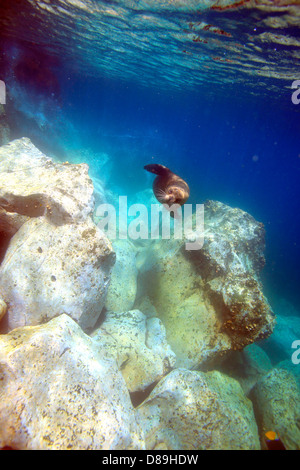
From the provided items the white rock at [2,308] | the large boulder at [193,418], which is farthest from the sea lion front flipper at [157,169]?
the large boulder at [193,418]

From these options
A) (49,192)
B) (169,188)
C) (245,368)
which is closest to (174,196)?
(169,188)

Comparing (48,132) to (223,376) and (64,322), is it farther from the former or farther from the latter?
Answer: (223,376)

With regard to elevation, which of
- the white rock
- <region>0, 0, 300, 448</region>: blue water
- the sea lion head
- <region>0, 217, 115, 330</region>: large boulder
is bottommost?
the white rock

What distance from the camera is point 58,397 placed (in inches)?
99.4

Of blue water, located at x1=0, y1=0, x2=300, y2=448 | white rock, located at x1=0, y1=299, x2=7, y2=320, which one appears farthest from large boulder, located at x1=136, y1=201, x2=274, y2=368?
white rock, located at x1=0, y1=299, x2=7, y2=320

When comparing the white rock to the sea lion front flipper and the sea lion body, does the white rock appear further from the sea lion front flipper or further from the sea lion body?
the sea lion front flipper

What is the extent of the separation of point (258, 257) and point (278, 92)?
46.5 feet

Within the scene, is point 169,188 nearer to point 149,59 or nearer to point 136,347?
point 136,347

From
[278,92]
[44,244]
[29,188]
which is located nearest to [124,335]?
[44,244]

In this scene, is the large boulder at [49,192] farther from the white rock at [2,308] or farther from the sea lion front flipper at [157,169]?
the white rock at [2,308]

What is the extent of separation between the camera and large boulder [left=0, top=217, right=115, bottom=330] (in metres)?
3.39

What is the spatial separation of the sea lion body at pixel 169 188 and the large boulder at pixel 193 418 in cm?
316

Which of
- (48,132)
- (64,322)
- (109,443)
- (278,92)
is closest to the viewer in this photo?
(109,443)
